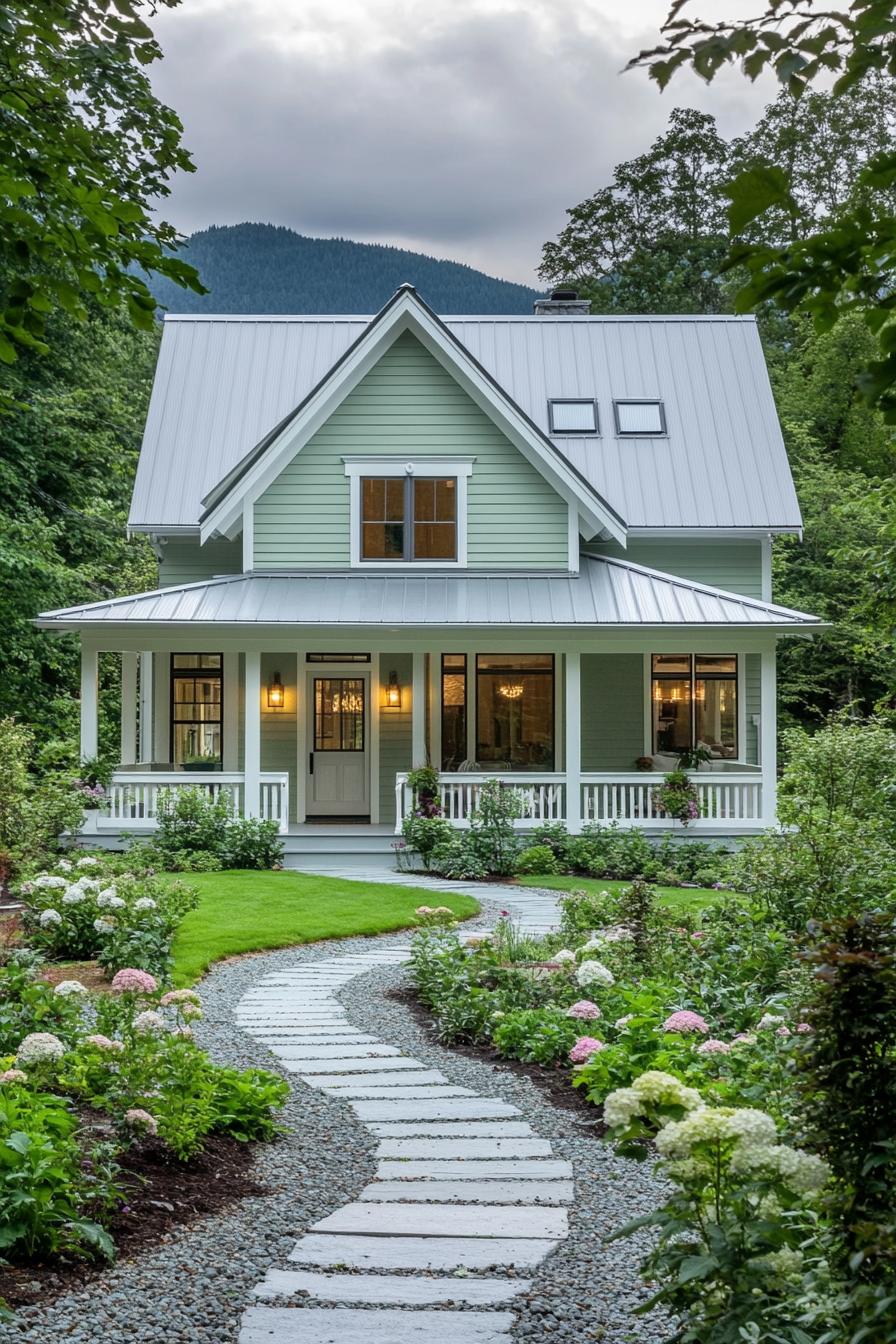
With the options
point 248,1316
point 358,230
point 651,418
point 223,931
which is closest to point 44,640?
point 651,418

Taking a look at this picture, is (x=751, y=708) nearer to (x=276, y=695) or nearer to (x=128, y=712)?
(x=276, y=695)

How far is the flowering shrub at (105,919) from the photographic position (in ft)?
28.3

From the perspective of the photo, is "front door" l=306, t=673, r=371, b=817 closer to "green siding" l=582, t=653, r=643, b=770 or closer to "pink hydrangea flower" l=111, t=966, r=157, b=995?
"green siding" l=582, t=653, r=643, b=770

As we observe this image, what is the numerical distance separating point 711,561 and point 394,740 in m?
5.72

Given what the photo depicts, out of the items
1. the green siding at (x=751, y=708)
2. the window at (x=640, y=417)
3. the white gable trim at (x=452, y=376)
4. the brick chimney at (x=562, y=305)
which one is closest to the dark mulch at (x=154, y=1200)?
the white gable trim at (x=452, y=376)

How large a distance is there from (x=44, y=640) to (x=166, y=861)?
9377mm

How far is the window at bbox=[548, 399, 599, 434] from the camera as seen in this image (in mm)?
20734

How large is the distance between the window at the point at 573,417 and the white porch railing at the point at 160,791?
7850 mm

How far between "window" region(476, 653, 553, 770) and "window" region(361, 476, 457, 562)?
6.19ft

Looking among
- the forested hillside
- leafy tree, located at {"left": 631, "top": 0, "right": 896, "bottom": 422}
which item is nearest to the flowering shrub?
leafy tree, located at {"left": 631, "top": 0, "right": 896, "bottom": 422}

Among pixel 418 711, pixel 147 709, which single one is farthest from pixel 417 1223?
pixel 147 709

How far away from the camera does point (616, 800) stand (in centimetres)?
1680

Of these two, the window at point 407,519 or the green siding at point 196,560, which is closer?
the window at point 407,519

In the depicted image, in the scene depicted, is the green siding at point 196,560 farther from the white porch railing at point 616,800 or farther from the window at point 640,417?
the window at point 640,417
